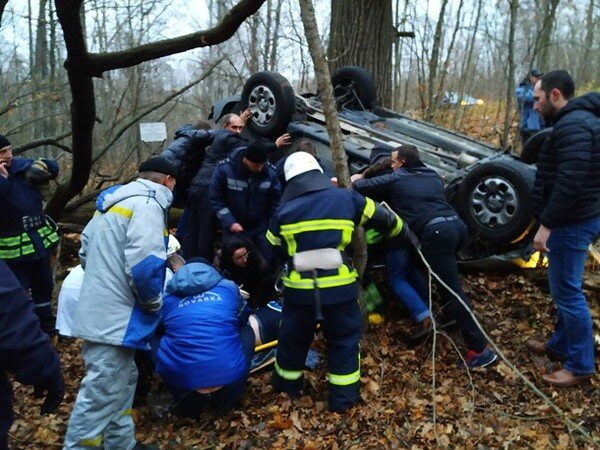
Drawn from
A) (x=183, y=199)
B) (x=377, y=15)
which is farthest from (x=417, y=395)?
(x=377, y=15)

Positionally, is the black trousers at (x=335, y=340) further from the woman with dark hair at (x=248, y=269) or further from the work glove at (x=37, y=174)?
the work glove at (x=37, y=174)

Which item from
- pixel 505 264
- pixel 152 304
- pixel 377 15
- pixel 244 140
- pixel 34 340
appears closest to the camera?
pixel 34 340

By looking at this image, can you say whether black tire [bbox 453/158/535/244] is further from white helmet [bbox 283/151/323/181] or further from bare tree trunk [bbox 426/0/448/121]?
bare tree trunk [bbox 426/0/448/121]

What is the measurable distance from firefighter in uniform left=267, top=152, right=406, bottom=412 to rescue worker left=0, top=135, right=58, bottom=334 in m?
2.38

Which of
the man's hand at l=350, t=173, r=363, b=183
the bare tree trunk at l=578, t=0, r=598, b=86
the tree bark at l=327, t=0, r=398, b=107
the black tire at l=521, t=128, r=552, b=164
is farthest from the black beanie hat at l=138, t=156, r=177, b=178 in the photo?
the bare tree trunk at l=578, t=0, r=598, b=86

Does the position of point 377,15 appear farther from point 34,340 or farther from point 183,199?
point 34,340

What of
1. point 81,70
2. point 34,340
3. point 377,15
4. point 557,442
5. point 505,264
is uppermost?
point 377,15

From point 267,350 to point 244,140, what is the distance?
98.1 inches

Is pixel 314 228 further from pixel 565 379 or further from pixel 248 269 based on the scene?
pixel 565 379

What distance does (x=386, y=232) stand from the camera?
4527 mm

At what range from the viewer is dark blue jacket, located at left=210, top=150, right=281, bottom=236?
213 inches

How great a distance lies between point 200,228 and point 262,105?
1.59 metres

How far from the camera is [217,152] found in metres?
6.05

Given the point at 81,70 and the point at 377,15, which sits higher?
the point at 377,15
